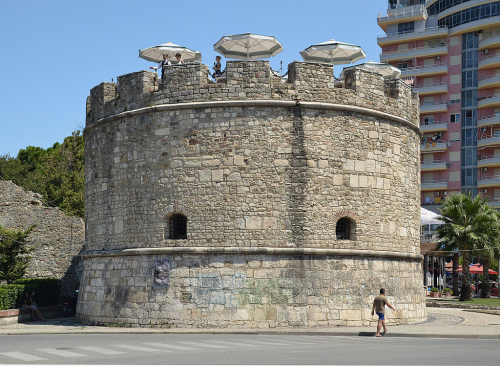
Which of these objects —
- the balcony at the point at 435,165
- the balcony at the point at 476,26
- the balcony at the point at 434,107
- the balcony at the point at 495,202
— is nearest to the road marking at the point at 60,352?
the balcony at the point at 495,202

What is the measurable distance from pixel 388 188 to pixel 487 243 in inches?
690

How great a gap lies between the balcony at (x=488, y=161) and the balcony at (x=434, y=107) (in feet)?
19.2

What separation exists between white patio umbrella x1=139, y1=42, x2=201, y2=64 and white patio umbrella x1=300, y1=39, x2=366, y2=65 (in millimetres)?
3862

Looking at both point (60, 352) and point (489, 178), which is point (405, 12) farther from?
point (60, 352)

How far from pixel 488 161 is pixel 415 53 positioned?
41.6 feet

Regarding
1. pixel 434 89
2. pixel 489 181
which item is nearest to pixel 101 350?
pixel 489 181

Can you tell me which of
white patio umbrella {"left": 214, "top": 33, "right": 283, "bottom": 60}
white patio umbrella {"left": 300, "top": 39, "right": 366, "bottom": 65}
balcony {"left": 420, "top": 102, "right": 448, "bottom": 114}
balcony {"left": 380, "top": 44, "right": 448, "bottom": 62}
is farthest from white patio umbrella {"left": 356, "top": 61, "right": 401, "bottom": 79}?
balcony {"left": 380, "top": 44, "right": 448, "bottom": 62}

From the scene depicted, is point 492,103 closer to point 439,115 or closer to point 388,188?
point 439,115

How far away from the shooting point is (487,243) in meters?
32.4

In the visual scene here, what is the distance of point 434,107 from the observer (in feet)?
199

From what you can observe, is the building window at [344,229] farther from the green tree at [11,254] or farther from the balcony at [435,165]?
the balcony at [435,165]

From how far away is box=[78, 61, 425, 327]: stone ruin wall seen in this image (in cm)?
1561

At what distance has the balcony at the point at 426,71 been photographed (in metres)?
60.4

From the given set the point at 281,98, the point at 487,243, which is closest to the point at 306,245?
the point at 281,98
